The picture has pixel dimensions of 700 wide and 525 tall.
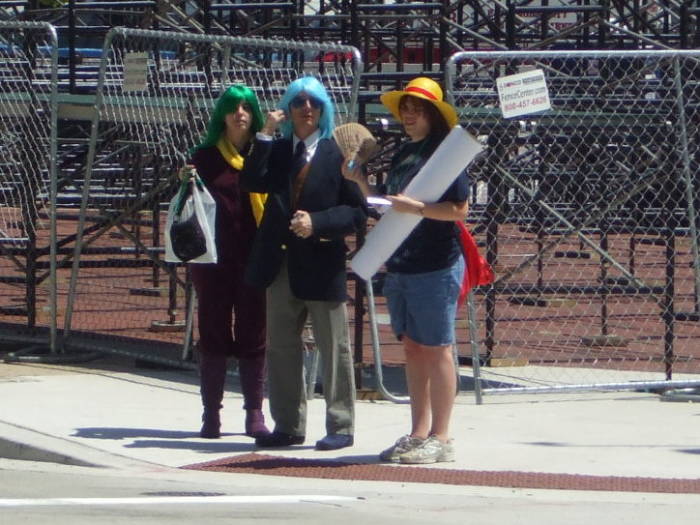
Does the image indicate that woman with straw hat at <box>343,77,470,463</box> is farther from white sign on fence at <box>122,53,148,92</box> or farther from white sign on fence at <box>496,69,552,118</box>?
white sign on fence at <box>122,53,148,92</box>

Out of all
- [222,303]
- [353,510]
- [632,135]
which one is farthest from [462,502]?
[632,135]

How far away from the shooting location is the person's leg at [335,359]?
25.4 ft

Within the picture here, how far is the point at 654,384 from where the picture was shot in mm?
9531

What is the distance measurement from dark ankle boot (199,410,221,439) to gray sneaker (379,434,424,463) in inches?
42.1

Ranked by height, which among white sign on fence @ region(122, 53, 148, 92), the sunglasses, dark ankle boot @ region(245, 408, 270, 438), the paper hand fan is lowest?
dark ankle boot @ region(245, 408, 270, 438)

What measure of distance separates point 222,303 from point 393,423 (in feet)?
4.53

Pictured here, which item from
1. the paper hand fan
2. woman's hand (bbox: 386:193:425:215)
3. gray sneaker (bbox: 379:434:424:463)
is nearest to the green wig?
the paper hand fan

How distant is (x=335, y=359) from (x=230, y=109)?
1.44 metres

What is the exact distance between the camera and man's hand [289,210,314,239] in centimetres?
744

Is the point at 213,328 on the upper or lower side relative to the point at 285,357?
upper

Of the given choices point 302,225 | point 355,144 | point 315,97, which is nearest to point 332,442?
point 302,225

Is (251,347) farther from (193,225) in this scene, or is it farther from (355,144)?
(355,144)

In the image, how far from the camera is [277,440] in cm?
798

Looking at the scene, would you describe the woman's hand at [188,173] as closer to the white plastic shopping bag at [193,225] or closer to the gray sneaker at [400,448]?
the white plastic shopping bag at [193,225]
